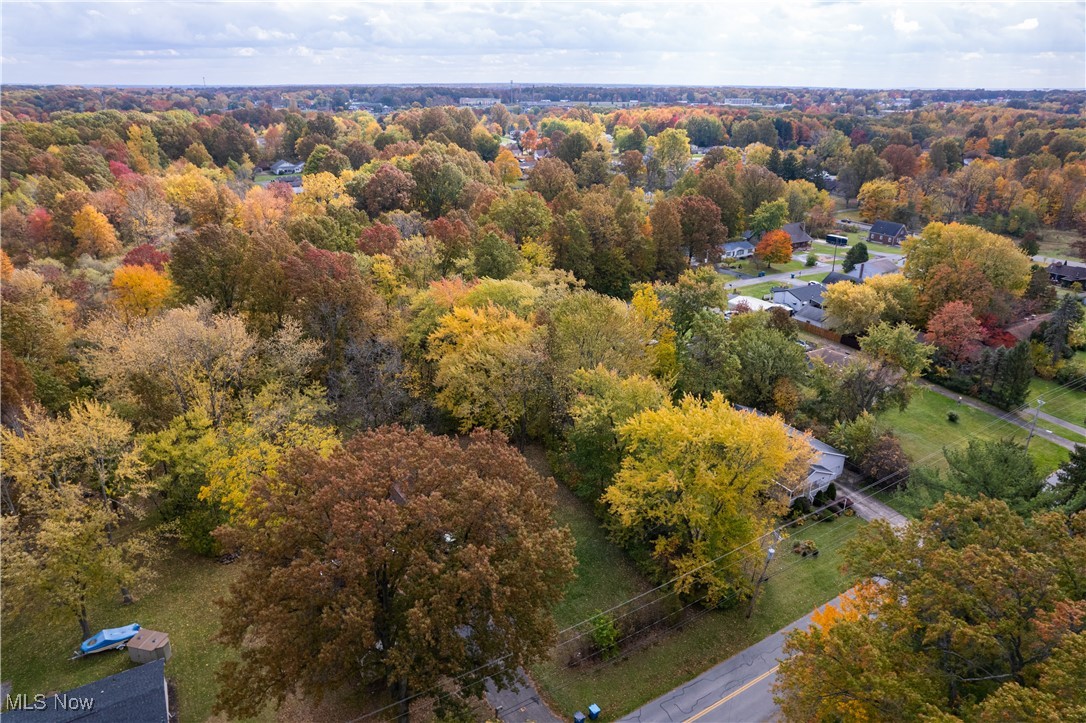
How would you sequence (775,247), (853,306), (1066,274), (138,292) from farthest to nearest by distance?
(775,247)
(1066,274)
(853,306)
(138,292)

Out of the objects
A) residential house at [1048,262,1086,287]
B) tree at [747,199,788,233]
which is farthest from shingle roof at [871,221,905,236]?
residential house at [1048,262,1086,287]

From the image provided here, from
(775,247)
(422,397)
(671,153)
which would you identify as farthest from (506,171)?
(422,397)

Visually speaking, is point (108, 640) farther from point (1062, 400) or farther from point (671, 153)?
point (671, 153)

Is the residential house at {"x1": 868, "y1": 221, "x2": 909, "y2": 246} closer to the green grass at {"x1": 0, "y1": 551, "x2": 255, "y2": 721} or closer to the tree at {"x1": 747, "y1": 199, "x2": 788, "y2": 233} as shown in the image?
the tree at {"x1": 747, "y1": 199, "x2": 788, "y2": 233}

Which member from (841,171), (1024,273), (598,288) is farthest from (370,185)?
(841,171)

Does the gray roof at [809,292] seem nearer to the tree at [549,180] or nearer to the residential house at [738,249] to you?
the residential house at [738,249]
